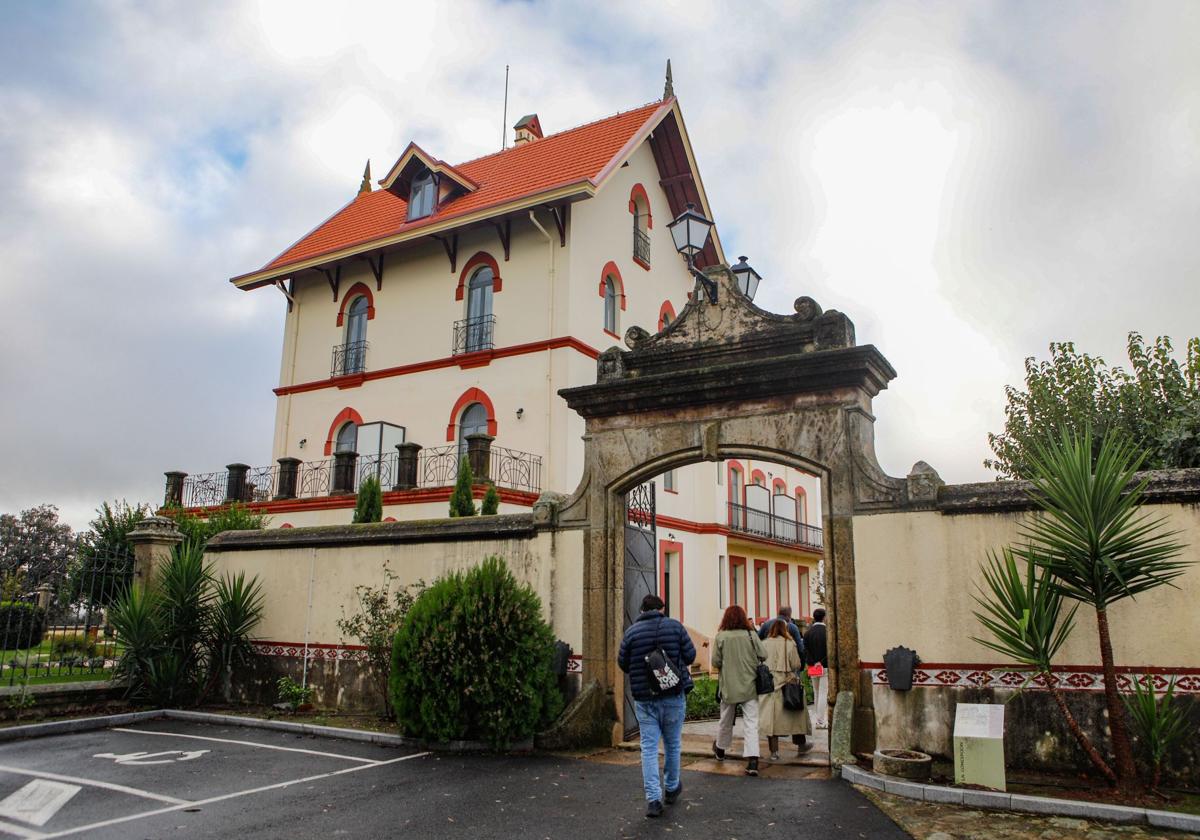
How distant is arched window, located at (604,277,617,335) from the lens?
869 inches

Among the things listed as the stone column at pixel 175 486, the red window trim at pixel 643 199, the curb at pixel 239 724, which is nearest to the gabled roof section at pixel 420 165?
the red window trim at pixel 643 199

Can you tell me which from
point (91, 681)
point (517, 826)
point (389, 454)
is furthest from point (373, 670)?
point (389, 454)

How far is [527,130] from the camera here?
2725 centimetres

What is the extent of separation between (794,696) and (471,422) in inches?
529

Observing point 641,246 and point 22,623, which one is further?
point 641,246

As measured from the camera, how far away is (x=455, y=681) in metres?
8.96

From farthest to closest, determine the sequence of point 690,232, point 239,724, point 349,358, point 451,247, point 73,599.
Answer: point 349,358, point 451,247, point 73,599, point 239,724, point 690,232

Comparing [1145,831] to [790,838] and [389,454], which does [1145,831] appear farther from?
[389,454]

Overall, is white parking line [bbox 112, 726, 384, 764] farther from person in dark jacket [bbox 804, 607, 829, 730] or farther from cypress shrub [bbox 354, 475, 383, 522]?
cypress shrub [bbox 354, 475, 383, 522]

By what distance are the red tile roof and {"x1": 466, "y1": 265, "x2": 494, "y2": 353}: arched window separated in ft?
5.50

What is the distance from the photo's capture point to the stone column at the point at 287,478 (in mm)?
21547

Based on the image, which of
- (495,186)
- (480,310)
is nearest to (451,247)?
(480,310)

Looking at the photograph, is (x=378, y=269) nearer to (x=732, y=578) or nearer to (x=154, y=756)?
(x=732, y=578)

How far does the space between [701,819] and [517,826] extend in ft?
4.36
